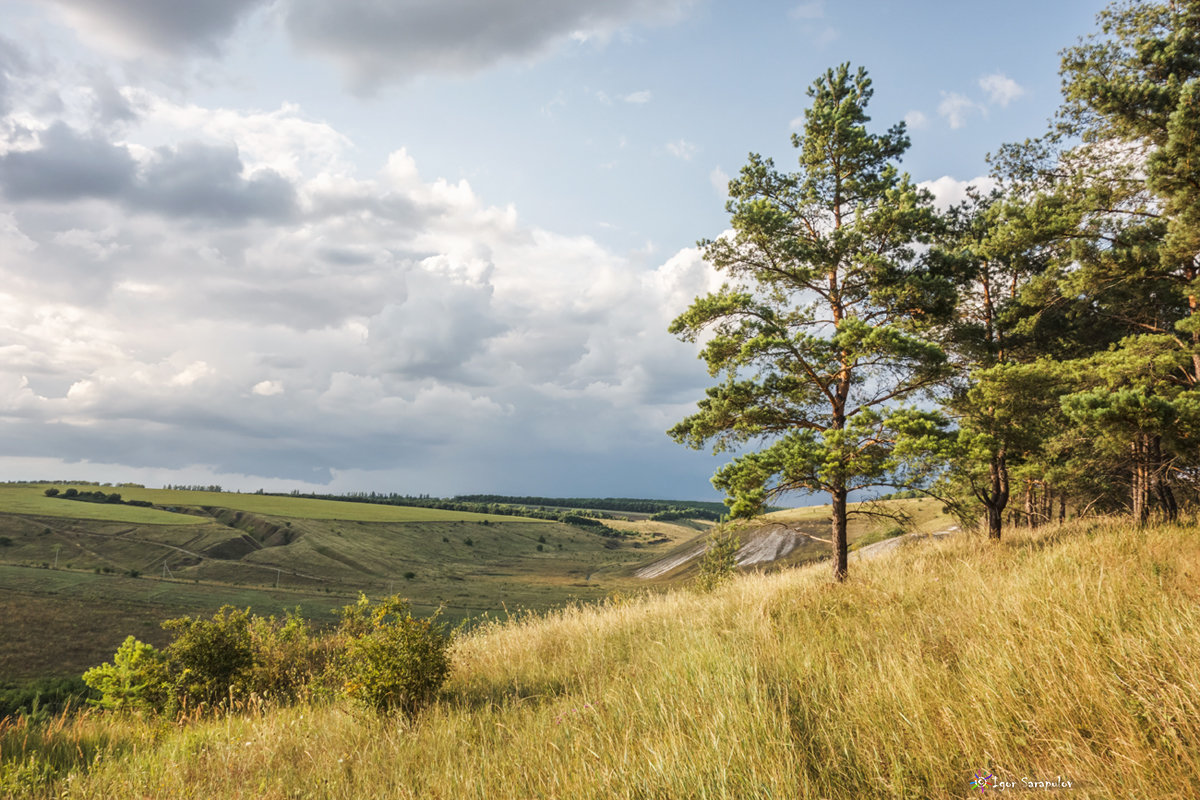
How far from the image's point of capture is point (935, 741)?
3482 millimetres

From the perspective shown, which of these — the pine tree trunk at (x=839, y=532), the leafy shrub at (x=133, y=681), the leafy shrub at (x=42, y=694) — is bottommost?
the leafy shrub at (x=42, y=694)

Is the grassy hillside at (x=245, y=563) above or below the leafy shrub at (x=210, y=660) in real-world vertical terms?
below

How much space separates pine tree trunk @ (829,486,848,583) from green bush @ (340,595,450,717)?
9.09m

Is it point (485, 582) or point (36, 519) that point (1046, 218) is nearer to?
point (485, 582)

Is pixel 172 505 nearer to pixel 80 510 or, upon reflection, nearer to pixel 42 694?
pixel 80 510

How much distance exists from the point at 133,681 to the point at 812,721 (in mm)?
15939

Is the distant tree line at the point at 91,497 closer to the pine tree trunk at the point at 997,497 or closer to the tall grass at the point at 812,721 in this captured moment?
the tall grass at the point at 812,721

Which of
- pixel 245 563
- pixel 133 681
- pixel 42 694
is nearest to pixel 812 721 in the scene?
pixel 133 681

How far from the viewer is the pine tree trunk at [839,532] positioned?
12.6m

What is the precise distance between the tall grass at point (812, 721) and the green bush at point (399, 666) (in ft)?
1.17

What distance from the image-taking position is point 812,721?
418cm

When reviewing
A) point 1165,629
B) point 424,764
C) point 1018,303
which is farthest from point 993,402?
point 424,764

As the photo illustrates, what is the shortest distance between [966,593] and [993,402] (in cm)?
1124

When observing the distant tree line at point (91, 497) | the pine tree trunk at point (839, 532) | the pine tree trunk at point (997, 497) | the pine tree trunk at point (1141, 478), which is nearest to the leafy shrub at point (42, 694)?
the pine tree trunk at point (839, 532)
